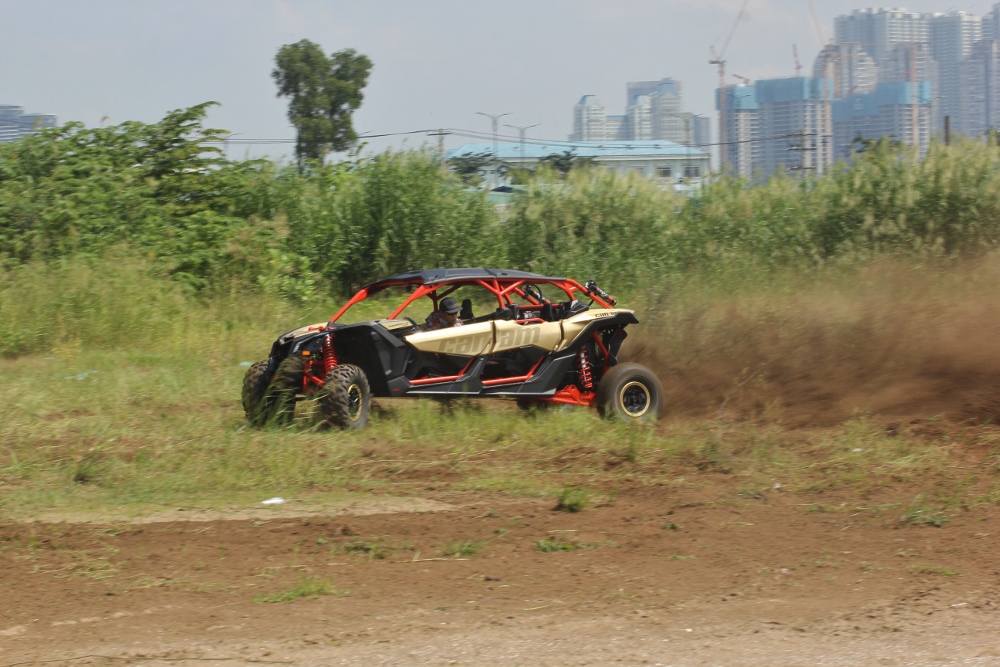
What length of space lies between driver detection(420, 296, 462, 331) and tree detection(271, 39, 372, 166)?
1583 inches

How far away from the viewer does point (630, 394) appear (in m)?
10.8

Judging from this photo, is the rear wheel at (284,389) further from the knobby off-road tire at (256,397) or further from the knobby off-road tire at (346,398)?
the knobby off-road tire at (346,398)

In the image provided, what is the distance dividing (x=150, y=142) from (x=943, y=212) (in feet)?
51.2

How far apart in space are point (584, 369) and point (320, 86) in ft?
141

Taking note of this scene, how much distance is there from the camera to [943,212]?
1970 cm

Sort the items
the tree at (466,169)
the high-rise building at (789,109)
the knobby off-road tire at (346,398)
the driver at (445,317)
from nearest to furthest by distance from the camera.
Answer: the knobby off-road tire at (346,398), the driver at (445,317), the tree at (466,169), the high-rise building at (789,109)

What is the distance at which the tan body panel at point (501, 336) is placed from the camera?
10047 mm

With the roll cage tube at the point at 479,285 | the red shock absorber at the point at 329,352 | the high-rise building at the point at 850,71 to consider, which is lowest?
the red shock absorber at the point at 329,352

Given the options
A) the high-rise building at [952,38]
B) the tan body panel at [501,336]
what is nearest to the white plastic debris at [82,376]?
the tan body panel at [501,336]

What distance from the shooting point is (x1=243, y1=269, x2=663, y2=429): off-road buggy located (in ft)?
32.4

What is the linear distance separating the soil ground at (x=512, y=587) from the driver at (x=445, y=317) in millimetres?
3256

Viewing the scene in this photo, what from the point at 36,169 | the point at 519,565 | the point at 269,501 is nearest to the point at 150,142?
the point at 36,169

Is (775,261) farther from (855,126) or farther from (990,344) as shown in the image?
(855,126)

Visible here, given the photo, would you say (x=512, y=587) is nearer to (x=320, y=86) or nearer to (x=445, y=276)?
(x=445, y=276)
